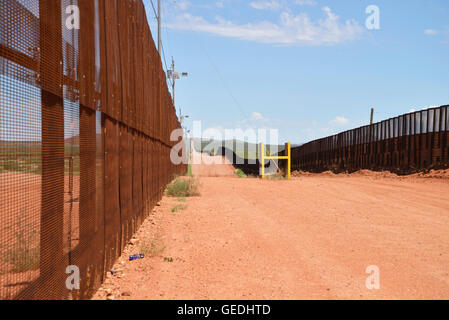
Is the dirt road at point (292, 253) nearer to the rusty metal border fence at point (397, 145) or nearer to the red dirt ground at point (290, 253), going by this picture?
the red dirt ground at point (290, 253)

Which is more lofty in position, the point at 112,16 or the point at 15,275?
the point at 112,16

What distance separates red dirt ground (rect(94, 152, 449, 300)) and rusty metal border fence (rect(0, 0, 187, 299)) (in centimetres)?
81

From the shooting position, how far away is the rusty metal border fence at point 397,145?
1720cm

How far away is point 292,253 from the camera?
5320mm

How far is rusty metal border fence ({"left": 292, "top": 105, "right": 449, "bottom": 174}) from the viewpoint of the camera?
56.4 feet

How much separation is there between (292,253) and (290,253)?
0.09 feet

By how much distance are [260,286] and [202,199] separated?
25.3 feet

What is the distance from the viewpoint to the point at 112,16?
481 centimetres

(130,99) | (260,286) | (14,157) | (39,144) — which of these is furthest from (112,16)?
(260,286)

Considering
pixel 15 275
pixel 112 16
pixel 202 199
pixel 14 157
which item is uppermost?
pixel 112 16

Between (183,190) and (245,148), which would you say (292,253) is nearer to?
(183,190)

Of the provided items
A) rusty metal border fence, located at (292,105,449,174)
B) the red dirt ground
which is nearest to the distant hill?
rusty metal border fence, located at (292,105,449,174)

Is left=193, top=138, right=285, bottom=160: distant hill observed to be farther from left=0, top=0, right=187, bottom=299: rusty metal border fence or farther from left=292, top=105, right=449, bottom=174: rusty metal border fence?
left=0, top=0, right=187, bottom=299: rusty metal border fence
